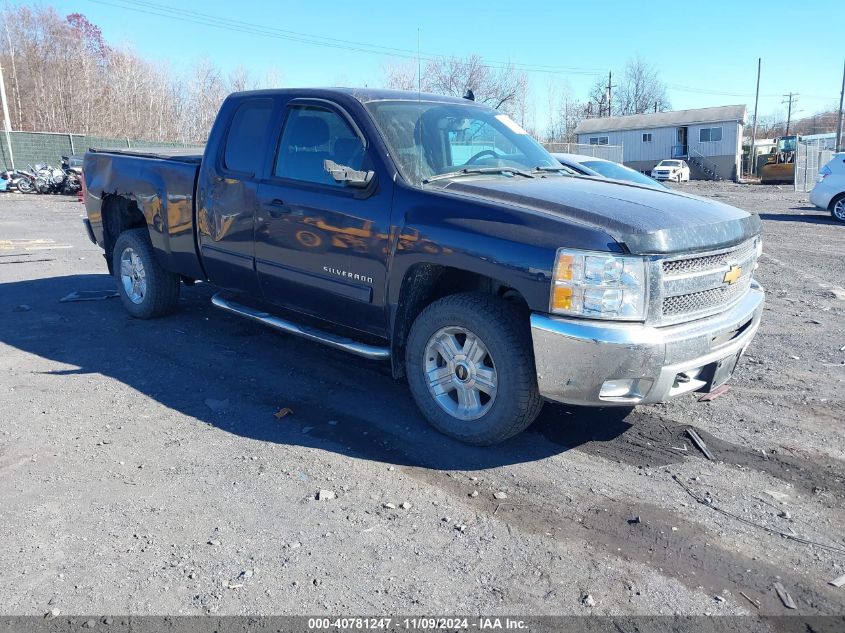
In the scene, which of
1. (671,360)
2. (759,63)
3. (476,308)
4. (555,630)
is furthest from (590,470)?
(759,63)

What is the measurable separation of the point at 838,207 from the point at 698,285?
1697 cm

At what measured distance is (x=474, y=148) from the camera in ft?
16.2

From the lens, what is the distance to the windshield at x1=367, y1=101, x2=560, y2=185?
178 inches

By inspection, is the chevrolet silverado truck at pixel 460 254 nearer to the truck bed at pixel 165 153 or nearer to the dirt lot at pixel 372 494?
the truck bed at pixel 165 153

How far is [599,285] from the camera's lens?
3.50 meters

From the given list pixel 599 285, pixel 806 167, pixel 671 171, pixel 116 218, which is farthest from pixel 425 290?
pixel 671 171

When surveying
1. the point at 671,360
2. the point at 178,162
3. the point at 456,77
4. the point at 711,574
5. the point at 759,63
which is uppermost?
the point at 759,63

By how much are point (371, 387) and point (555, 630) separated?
8.94ft

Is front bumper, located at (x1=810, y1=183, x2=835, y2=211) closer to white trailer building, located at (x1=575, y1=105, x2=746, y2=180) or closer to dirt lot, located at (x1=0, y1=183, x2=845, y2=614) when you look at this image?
dirt lot, located at (x1=0, y1=183, x2=845, y2=614)

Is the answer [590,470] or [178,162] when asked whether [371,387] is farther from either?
[178,162]

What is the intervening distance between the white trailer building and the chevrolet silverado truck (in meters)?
51.7

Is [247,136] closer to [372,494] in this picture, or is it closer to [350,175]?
[350,175]

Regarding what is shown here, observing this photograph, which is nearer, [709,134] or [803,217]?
[803,217]

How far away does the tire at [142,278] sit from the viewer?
6.50 meters
